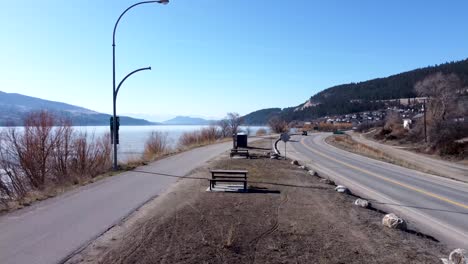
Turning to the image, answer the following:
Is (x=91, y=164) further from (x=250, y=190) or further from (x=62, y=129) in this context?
(x=250, y=190)

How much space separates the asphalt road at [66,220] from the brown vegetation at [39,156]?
16.3ft

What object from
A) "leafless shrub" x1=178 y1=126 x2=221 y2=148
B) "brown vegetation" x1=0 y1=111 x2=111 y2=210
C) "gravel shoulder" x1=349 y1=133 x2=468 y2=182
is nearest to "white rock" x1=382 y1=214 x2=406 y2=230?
"brown vegetation" x1=0 y1=111 x2=111 y2=210

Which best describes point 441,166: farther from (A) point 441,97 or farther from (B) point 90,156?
(A) point 441,97

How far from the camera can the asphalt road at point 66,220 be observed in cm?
672

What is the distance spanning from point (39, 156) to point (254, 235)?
1521 centimetres

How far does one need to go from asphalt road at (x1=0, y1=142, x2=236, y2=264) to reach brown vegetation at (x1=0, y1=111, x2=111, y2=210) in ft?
16.3

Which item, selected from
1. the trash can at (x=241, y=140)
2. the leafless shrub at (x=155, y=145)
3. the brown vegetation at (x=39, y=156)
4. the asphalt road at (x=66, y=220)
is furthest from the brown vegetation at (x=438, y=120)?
the asphalt road at (x=66, y=220)

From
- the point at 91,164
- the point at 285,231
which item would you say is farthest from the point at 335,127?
the point at 285,231

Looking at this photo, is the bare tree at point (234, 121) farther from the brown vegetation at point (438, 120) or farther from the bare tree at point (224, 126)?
the brown vegetation at point (438, 120)

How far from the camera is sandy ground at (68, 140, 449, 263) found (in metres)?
6.54

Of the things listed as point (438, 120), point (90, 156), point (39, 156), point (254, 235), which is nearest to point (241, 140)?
point (90, 156)

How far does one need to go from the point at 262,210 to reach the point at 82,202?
16.2ft

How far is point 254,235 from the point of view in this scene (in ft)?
25.5

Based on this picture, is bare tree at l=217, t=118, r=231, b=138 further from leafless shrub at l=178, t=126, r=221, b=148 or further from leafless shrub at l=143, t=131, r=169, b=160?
leafless shrub at l=143, t=131, r=169, b=160
